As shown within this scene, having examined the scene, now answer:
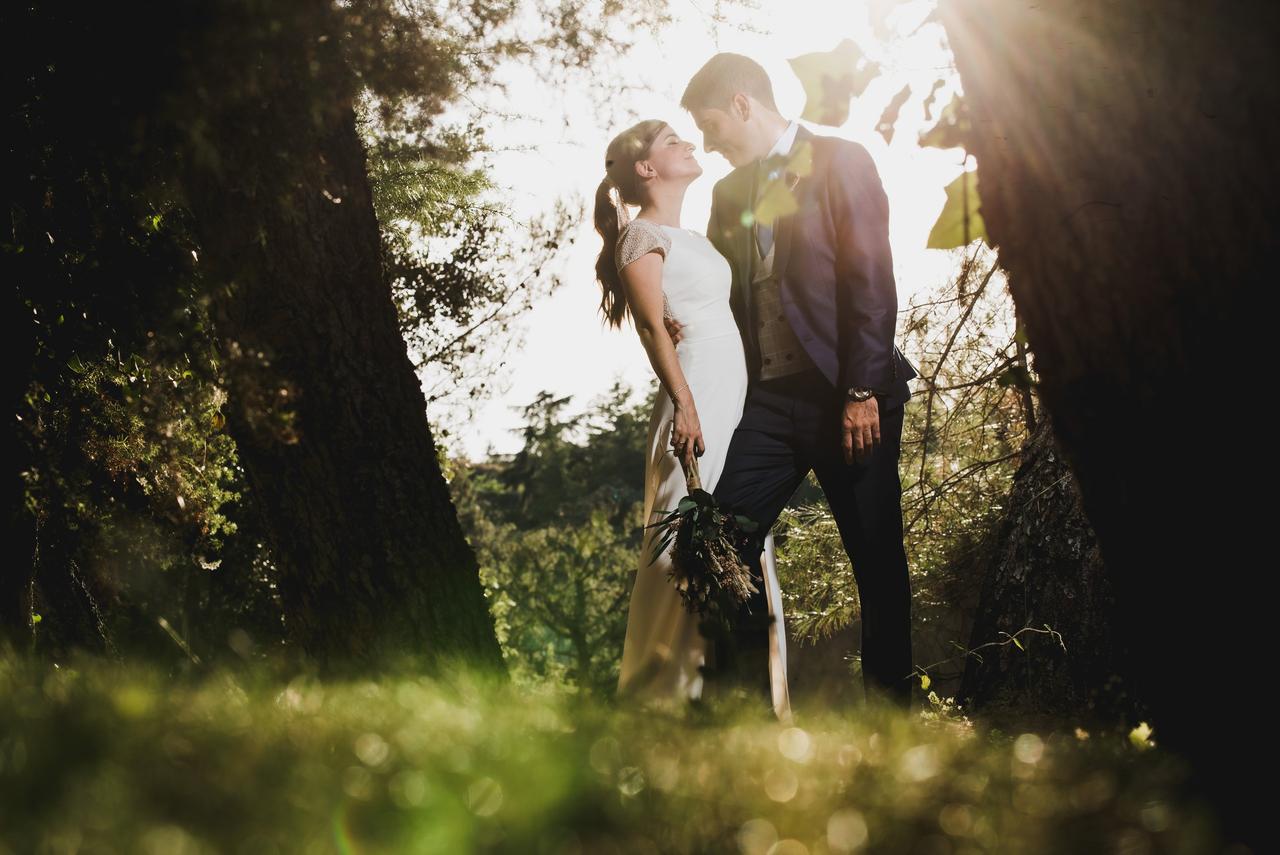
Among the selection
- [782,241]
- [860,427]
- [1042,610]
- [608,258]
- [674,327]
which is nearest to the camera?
[860,427]

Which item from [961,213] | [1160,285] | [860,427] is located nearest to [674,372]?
[860,427]

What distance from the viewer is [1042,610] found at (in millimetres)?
5934

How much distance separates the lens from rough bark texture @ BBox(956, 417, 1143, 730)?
18.6 ft

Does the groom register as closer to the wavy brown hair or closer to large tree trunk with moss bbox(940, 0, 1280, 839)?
the wavy brown hair

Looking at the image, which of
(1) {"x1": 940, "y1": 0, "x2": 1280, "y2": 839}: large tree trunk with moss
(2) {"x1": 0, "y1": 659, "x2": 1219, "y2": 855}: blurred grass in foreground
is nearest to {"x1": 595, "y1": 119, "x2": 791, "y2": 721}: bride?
(1) {"x1": 940, "y1": 0, "x2": 1280, "y2": 839}: large tree trunk with moss

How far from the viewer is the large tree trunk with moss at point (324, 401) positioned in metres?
2.77

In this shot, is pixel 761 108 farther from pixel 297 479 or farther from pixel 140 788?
pixel 140 788

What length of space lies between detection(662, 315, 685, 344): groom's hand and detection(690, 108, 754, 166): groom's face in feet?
2.87

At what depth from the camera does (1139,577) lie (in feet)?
5.44

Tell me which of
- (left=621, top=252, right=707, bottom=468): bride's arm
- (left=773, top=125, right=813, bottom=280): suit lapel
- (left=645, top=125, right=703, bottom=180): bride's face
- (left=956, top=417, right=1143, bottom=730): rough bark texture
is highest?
(left=645, top=125, right=703, bottom=180): bride's face

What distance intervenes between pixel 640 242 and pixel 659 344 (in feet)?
1.58

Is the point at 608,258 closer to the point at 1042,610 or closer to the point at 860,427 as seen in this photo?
the point at 860,427

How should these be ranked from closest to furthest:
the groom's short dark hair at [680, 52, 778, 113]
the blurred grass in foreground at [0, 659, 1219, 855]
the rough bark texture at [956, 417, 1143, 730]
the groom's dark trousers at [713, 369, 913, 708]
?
1. the blurred grass in foreground at [0, 659, 1219, 855]
2. the groom's dark trousers at [713, 369, 913, 708]
3. the groom's short dark hair at [680, 52, 778, 113]
4. the rough bark texture at [956, 417, 1143, 730]

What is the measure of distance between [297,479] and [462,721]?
69.8 inches
